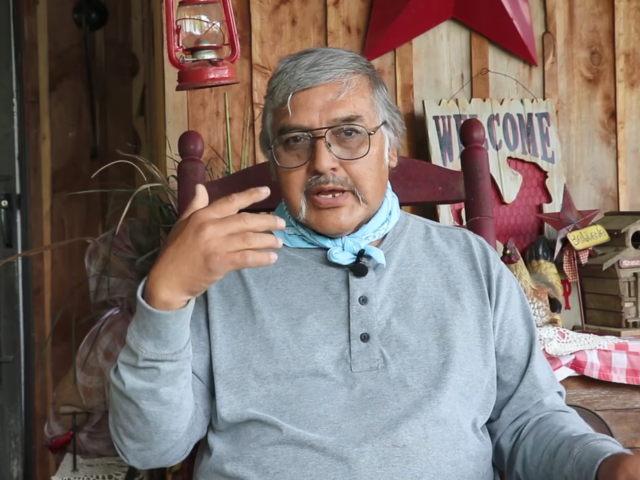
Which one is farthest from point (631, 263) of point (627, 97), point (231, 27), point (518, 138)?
point (231, 27)

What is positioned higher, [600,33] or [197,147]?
[600,33]

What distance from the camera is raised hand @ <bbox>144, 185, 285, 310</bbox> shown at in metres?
0.94

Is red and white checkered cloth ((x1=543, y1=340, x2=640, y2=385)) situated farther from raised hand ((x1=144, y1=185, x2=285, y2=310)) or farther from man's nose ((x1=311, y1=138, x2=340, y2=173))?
raised hand ((x1=144, y1=185, x2=285, y2=310))

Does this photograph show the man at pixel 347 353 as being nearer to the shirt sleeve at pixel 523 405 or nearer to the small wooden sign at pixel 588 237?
the shirt sleeve at pixel 523 405

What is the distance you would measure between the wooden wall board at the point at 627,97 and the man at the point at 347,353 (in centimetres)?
110

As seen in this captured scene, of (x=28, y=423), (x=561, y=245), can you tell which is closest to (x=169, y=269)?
(x=561, y=245)

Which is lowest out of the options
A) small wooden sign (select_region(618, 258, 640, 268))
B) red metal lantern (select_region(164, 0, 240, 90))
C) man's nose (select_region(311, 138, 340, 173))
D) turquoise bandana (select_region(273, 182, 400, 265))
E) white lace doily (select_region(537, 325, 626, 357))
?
white lace doily (select_region(537, 325, 626, 357))

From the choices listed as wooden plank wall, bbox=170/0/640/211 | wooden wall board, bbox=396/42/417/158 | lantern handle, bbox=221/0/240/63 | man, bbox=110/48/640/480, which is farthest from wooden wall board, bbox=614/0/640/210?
lantern handle, bbox=221/0/240/63

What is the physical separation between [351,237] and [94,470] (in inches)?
39.9

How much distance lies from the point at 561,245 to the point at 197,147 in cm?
110

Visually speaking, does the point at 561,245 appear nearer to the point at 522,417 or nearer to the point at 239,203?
the point at 522,417

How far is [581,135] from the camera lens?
2.28 metres

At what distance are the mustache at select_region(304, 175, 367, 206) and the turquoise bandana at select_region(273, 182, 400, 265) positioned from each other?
0.07 meters

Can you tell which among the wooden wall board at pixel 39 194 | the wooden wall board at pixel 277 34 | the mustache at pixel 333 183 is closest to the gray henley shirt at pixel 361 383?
the mustache at pixel 333 183
